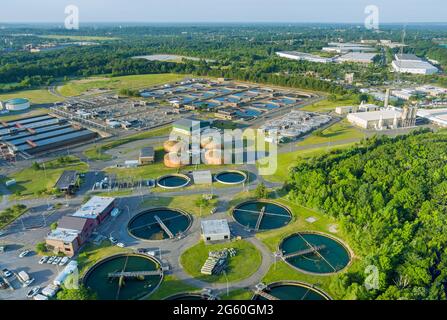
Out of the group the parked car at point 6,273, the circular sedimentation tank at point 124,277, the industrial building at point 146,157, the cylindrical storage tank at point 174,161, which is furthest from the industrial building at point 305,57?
the parked car at point 6,273

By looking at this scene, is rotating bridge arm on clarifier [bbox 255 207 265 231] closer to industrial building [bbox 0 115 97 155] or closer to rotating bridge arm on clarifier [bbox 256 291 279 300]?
rotating bridge arm on clarifier [bbox 256 291 279 300]

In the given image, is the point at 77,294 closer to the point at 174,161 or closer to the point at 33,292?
the point at 33,292

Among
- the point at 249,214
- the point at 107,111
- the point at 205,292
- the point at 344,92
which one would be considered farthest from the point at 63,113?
the point at 344,92

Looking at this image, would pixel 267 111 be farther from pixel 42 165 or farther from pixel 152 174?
pixel 42 165

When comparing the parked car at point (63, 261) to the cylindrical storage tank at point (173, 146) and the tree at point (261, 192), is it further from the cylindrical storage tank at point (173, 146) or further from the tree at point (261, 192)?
the cylindrical storage tank at point (173, 146)

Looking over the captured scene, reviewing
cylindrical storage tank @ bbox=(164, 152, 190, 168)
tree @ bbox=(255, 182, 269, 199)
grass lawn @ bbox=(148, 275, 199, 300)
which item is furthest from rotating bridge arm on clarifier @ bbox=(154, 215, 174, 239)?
cylindrical storage tank @ bbox=(164, 152, 190, 168)
